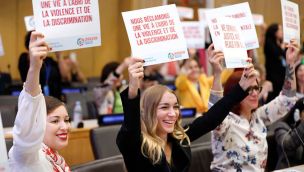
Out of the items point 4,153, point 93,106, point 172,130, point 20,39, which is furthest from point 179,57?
point 20,39

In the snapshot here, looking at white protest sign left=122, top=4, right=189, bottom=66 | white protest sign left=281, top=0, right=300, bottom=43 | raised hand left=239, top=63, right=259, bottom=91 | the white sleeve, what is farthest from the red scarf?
white protest sign left=281, top=0, right=300, bottom=43

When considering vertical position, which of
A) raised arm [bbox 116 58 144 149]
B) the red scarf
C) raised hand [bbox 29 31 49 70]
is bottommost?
the red scarf

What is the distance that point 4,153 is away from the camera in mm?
1588

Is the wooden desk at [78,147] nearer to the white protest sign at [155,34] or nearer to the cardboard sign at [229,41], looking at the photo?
the cardboard sign at [229,41]

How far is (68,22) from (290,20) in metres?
1.67

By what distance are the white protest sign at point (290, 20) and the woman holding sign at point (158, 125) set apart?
0.54 m

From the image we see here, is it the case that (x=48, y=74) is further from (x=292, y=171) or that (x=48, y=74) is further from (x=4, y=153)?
(x=4, y=153)

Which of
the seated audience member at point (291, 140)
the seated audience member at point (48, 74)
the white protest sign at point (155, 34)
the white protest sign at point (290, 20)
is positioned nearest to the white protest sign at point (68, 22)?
the white protest sign at point (155, 34)

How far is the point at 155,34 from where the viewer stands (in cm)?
243

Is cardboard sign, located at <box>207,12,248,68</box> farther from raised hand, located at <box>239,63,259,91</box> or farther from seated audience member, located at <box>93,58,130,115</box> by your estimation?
seated audience member, located at <box>93,58,130,115</box>

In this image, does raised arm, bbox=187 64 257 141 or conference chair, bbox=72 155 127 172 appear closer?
conference chair, bbox=72 155 127 172

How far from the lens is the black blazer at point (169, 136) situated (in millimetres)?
2281

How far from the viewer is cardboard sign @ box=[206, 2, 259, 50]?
294 centimetres

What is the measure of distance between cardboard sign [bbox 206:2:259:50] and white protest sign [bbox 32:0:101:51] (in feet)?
2.88
